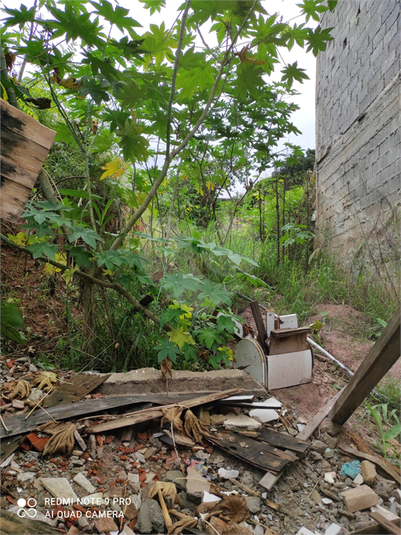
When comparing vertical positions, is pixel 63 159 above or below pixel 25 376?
above

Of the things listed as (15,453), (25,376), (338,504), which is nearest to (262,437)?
(338,504)

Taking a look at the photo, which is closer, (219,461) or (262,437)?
(219,461)

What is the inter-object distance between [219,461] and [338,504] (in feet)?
1.56

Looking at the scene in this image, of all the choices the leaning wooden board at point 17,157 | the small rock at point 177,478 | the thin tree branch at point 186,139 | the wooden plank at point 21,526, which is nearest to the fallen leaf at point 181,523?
the small rock at point 177,478

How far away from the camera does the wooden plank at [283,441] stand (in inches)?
57.6

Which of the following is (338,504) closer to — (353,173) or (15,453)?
(15,453)

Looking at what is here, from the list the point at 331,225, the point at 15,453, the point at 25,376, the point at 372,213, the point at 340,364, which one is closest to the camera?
the point at 15,453

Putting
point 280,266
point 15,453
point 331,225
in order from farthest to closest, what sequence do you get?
point 331,225 < point 280,266 < point 15,453

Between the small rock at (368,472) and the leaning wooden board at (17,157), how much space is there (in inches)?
62.8

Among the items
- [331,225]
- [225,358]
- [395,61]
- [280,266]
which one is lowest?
[225,358]

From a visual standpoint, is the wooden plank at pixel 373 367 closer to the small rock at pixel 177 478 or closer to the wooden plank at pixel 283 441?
the wooden plank at pixel 283 441

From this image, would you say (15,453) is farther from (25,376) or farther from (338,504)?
(338,504)

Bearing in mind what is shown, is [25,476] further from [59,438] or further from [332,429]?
[332,429]

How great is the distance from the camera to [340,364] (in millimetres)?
2342
